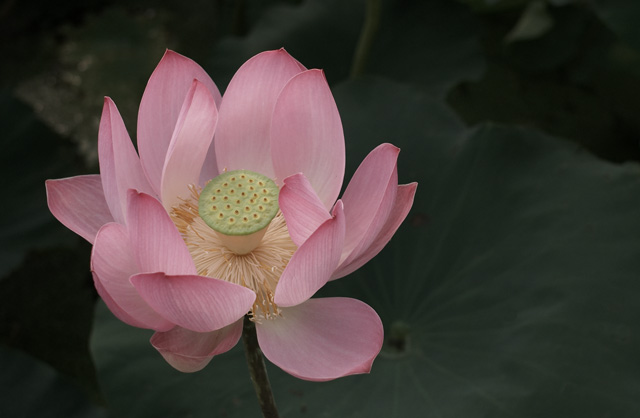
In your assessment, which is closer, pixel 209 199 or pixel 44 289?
pixel 209 199

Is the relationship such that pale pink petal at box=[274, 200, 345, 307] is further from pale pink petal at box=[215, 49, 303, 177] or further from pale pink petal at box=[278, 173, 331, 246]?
pale pink petal at box=[215, 49, 303, 177]

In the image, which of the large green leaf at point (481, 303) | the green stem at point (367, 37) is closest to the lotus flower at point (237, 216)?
the large green leaf at point (481, 303)

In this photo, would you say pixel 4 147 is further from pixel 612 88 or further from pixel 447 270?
pixel 612 88

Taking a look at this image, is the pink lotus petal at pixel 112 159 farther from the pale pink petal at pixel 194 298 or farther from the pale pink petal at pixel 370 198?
the pale pink petal at pixel 370 198

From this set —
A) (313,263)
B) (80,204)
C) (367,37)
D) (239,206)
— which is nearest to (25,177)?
(367,37)

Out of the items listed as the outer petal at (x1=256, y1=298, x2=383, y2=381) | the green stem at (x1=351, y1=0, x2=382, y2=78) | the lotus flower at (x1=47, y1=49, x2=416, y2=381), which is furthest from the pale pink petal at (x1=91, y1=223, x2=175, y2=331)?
the green stem at (x1=351, y1=0, x2=382, y2=78)

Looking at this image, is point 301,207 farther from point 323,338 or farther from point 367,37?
point 367,37

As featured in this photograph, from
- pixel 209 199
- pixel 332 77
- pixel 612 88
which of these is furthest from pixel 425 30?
pixel 209 199
